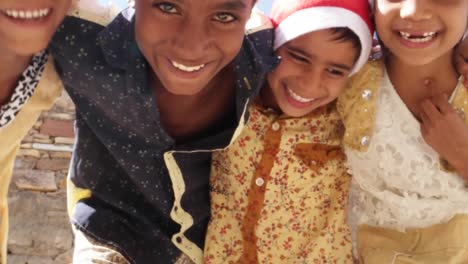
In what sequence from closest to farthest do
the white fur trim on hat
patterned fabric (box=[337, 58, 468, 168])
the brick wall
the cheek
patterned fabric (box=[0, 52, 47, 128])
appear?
the cheek
patterned fabric (box=[0, 52, 47, 128])
the white fur trim on hat
patterned fabric (box=[337, 58, 468, 168])
the brick wall

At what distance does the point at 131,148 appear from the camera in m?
2.27

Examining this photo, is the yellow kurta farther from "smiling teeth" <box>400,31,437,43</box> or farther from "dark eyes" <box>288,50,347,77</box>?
"smiling teeth" <box>400,31,437,43</box>

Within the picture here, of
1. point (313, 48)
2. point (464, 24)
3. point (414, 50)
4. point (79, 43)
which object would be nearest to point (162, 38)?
point (79, 43)

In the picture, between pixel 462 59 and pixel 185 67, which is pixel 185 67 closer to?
pixel 185 67

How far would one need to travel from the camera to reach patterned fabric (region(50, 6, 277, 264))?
204cm

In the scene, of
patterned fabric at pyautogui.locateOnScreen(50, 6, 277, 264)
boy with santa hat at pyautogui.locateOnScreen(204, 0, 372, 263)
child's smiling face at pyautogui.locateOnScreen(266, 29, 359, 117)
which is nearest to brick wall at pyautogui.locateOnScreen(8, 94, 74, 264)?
patterned fabric at pyautogui.locateOnScreen(50, 6, 277, 264)

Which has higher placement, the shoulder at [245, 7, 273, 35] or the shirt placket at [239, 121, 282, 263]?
the shoulder at [245, 7, 273, 35]

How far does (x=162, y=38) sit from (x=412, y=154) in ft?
2.94

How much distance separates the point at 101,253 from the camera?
7.66ft

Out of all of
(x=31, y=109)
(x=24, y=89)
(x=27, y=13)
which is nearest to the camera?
(x=27, y=13)

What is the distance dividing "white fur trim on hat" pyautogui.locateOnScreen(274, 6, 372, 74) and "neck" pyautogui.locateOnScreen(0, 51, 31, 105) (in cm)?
76

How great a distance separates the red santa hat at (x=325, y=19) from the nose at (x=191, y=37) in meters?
0.37

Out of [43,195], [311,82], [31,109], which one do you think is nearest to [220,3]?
[311,82]

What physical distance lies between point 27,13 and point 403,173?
1.23 m
